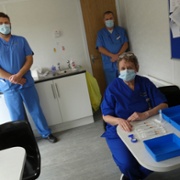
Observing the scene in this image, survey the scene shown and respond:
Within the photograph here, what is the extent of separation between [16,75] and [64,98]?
779 millimetres

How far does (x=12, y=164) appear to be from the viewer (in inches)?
37.0

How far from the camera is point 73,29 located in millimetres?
3234

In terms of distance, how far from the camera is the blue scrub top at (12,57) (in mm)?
2270

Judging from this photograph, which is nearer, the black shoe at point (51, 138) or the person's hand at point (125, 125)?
the person's hand at point (125, 125)

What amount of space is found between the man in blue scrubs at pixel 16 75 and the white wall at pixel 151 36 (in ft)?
5.08

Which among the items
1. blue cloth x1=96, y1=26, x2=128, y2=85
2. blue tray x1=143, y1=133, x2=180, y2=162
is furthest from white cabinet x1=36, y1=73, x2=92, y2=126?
blue tray x1=143, y1=133, x2=180, y2=162

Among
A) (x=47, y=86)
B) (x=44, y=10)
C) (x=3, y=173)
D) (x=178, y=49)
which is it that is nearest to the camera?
→ (x=3, y=173)

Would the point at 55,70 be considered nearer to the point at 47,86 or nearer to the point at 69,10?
the point at 47,86

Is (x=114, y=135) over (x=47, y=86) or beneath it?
beneath

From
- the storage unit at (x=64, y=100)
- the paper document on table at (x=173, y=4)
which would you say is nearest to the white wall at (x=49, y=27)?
the storage unit at (x=64, y=100)

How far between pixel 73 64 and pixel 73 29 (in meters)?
0.62

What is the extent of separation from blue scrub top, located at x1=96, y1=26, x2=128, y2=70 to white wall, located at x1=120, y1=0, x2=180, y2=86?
149 millimetres

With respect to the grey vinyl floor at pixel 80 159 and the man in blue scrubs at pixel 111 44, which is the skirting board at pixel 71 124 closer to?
the grey vinyl floor at pixel 80 159

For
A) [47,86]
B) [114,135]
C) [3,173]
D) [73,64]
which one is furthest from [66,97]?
[3,173]
